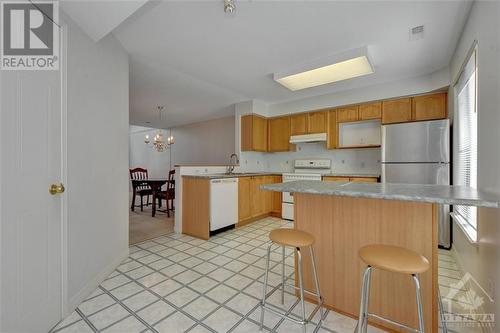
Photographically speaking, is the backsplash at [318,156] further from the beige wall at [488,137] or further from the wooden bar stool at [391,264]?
the wooden bar stool at [391,264]

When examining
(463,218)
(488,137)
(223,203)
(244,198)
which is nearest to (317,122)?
(244,198)

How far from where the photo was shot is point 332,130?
424 centimetres

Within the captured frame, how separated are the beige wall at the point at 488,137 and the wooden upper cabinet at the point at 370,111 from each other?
1.95 m

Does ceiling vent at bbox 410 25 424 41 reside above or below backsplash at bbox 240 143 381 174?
above

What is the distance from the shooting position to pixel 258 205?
4465 mm

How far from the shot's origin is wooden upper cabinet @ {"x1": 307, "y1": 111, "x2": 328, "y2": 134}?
4.32 metres

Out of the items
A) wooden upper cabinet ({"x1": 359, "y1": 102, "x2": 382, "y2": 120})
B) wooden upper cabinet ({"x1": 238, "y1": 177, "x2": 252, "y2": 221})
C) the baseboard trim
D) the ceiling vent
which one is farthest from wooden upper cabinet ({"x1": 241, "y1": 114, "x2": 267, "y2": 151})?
the baseboard trim

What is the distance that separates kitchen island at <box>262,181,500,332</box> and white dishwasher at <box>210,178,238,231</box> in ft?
6.03

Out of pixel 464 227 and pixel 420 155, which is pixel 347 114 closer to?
pixel 420 155

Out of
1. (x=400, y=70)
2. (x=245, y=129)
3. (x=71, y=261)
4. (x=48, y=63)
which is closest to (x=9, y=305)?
(x=71, y=261)

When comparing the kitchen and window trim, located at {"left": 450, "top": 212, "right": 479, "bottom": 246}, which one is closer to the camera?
the kitchen

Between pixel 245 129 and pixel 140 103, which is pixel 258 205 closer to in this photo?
pixel 245 129

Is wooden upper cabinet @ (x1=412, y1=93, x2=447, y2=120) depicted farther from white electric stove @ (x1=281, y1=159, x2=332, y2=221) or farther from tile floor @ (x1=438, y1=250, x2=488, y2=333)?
tile floor @ (x1=438, y1=250, x2=488, y2=333)

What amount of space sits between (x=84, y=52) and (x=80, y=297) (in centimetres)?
207
